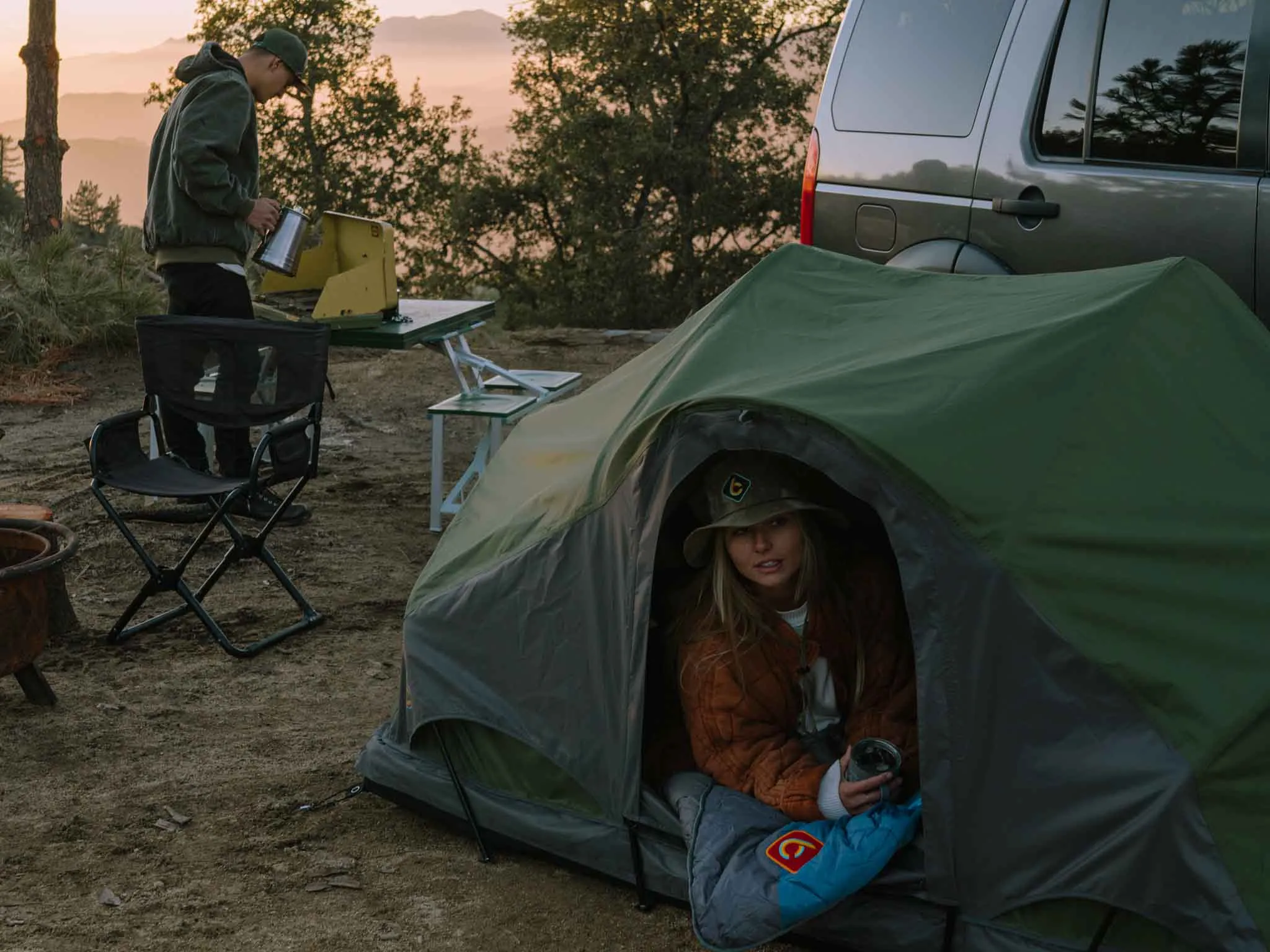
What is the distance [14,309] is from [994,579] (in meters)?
8.90

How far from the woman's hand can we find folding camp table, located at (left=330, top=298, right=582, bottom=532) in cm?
293

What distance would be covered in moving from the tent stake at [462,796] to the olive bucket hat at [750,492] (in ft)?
2.78

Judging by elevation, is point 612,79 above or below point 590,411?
above

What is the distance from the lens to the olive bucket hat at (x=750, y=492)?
123 inches

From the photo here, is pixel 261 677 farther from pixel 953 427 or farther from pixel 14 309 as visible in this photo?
pixel 14 309

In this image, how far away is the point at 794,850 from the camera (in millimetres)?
2949

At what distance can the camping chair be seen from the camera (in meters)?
4.85

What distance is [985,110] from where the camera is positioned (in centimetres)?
478

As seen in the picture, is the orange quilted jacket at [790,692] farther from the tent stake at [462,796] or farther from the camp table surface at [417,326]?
the camp table surface at [417,326]

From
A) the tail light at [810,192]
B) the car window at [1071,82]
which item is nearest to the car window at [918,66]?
the tail light at [810,192]

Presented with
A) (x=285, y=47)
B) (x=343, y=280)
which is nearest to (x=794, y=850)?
(x=343, y=280)

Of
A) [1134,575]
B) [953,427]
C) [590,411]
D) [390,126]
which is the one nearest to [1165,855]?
[1134,575]

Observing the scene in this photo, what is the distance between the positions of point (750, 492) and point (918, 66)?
99.0 inches

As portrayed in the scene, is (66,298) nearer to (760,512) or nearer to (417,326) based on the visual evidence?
(417,326)
